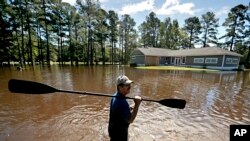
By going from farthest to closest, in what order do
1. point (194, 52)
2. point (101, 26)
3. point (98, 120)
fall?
1. point (101, 26)
2. point (194, 52)
3. point (98, 120)

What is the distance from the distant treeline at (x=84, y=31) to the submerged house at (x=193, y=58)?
1122 cm

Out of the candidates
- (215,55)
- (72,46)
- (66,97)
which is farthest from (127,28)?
(66,97)

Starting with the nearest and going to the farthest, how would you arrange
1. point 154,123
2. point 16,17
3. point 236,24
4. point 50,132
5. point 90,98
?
point 50,132 < point 154,123 < point 90,98 < point 16,17 < point 236,24

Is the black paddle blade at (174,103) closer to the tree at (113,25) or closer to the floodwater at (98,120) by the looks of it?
the floodwater at (98,120)

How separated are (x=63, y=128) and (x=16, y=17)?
1281 inches

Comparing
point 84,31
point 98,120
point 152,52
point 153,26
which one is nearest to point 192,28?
point 153,26

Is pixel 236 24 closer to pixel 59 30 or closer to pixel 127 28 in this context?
pixel 127 28

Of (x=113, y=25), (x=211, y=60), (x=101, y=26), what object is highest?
(x=113, y=25)

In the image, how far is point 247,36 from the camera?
142ft

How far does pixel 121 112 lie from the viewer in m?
2.35

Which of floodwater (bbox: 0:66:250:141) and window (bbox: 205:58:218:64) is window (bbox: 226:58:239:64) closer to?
window (bbox: 205:58:218:64)

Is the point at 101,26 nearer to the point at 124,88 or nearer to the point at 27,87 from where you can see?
the point at 27,87

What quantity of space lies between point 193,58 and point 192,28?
2271 cm

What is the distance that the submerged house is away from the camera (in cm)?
3288
